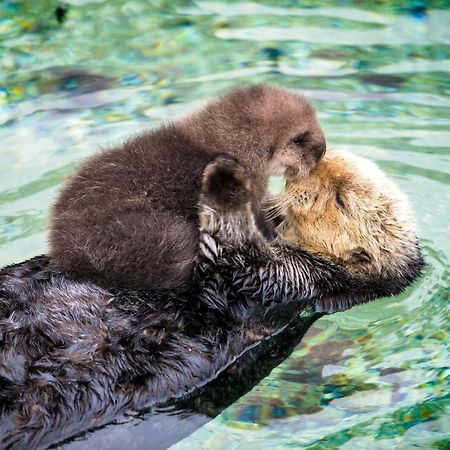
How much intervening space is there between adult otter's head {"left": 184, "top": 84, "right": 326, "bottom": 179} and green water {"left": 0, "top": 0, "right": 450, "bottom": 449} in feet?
2.38

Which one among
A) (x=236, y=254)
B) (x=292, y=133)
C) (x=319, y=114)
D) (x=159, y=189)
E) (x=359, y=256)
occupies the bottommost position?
(x=359, y=256)

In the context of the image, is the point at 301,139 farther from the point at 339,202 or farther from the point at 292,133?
the point at 339,202

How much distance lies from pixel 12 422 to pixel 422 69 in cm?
418

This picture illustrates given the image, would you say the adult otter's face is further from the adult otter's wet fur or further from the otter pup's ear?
the otter pup's ear

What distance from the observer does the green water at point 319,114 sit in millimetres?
3629

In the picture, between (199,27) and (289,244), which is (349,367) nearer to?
(289,244)

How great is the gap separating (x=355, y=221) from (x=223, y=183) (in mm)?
758

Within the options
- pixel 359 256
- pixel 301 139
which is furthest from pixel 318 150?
pixel 359 256

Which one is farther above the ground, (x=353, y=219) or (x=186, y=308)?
(x=353, y=219)

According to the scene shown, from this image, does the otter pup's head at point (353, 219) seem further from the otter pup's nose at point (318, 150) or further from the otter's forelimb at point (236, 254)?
the otter's forelimb at point (236, 254)

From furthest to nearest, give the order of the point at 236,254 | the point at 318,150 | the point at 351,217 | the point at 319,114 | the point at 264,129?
the point at 319,114, the point at 351,217, the point at 318,150, the point at 264,129, the point at 236,254

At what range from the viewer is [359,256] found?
417cm

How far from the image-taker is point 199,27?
6.95m

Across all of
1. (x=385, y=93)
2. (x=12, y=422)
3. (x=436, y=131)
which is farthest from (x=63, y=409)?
(x=385, y=93)
